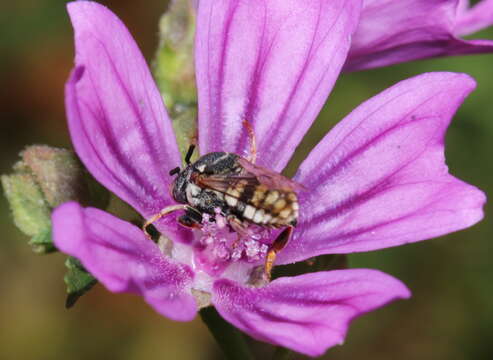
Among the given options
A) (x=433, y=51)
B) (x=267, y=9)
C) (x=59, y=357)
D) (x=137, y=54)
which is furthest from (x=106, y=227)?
(x=59, y=357)

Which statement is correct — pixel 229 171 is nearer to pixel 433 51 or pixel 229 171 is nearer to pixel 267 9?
pixel 267 9

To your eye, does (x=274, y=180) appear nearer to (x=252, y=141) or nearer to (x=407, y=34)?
(x=252, y=141)

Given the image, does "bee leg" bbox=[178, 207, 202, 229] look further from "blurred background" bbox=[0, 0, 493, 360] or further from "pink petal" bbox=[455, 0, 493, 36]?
"blurred background" bbox=[0, 0, 493, 360]

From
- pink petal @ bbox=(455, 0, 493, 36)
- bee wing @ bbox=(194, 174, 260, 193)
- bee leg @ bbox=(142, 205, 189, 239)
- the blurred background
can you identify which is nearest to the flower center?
bee leg @ bbox=(142, 205, 189, 239)

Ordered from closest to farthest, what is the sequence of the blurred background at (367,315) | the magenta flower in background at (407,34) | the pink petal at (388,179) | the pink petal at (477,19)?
the pink petal at (388,179) → the magenta flower in background at (407,34) → the pink petal at (477,19) → the blurred background at (367,315)

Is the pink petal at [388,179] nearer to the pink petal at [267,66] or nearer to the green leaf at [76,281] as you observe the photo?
the pink petal at [267,66]

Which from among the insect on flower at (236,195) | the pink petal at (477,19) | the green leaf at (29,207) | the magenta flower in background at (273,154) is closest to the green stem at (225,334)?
the magenta flower in background at (273,154)

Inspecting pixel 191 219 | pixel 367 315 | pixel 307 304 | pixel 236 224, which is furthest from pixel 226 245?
pixel 367 315
